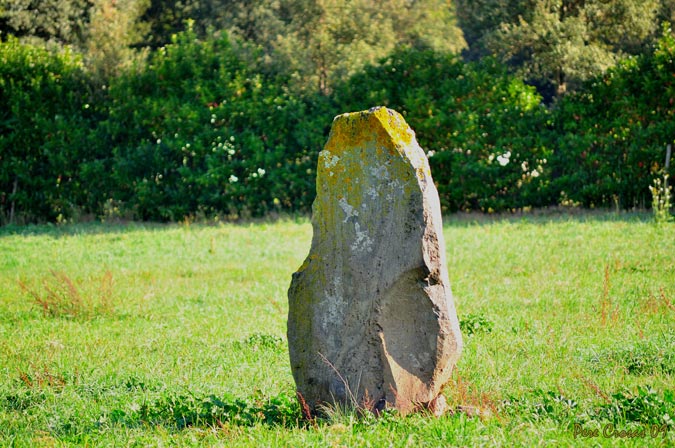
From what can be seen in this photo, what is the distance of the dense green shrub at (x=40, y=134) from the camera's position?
1817cm

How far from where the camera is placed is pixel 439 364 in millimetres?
5008

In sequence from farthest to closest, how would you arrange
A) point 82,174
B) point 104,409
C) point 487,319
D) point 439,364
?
point 82,174, point 487,319, point 104,409, point 439,364

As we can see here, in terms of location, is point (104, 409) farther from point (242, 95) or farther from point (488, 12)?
point (488, 12)

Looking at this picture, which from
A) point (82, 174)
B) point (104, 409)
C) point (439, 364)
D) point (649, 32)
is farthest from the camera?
point (649, 32)

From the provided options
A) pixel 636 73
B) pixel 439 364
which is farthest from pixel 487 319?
pixel 636 73

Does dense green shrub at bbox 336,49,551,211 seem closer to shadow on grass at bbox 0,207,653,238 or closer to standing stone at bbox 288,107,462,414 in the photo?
shadow on grass at bbox 0,207,653,238

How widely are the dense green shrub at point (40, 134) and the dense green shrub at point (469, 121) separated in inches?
249

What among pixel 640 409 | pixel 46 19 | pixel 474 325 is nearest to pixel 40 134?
pixel 474 325

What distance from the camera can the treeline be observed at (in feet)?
55.9

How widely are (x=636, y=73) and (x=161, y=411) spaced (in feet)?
47.3

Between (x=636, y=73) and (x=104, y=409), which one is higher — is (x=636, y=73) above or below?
above

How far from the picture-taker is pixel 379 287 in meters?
4.99

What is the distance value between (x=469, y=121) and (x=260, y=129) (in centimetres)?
480

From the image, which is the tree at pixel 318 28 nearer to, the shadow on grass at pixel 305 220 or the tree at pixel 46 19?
the shadow on grass at pixel 305 220
